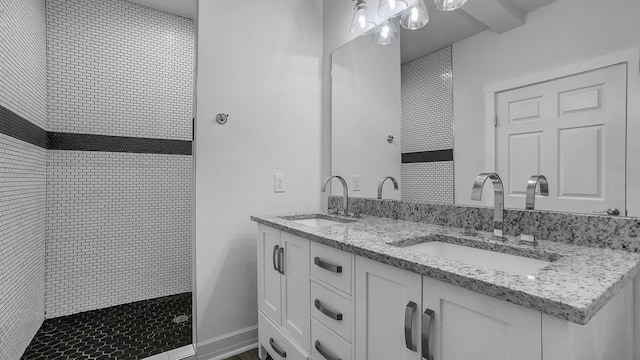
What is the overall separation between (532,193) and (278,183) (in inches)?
58.2

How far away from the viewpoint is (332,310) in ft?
3.84

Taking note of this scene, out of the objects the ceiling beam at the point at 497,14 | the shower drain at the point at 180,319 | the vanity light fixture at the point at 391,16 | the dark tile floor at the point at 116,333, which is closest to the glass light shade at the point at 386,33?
the vanity light fixture at the point at 391,16

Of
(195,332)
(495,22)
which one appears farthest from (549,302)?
(195,332)

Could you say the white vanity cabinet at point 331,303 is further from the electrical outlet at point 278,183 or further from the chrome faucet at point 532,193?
the electrical outlet at point 278,183

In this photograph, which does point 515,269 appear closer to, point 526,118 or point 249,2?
point 526,118

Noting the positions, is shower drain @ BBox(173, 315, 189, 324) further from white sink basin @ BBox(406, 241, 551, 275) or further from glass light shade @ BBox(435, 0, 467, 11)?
glass light shade @ BBox(435, 0, 467, 11)

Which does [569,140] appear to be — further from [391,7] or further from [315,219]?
[315,219]

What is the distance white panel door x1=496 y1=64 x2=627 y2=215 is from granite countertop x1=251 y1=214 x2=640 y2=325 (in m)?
0.18

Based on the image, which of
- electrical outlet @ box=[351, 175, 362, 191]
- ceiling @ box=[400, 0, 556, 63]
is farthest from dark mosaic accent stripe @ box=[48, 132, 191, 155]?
ceiling @ box=[400, 0, 556, 63]

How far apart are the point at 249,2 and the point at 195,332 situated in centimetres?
216

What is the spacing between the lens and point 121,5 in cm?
260

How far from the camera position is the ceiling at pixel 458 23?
1.17 m

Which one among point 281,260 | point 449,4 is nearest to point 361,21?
point 449,4

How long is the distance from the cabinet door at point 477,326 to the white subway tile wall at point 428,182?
0.75 metres
